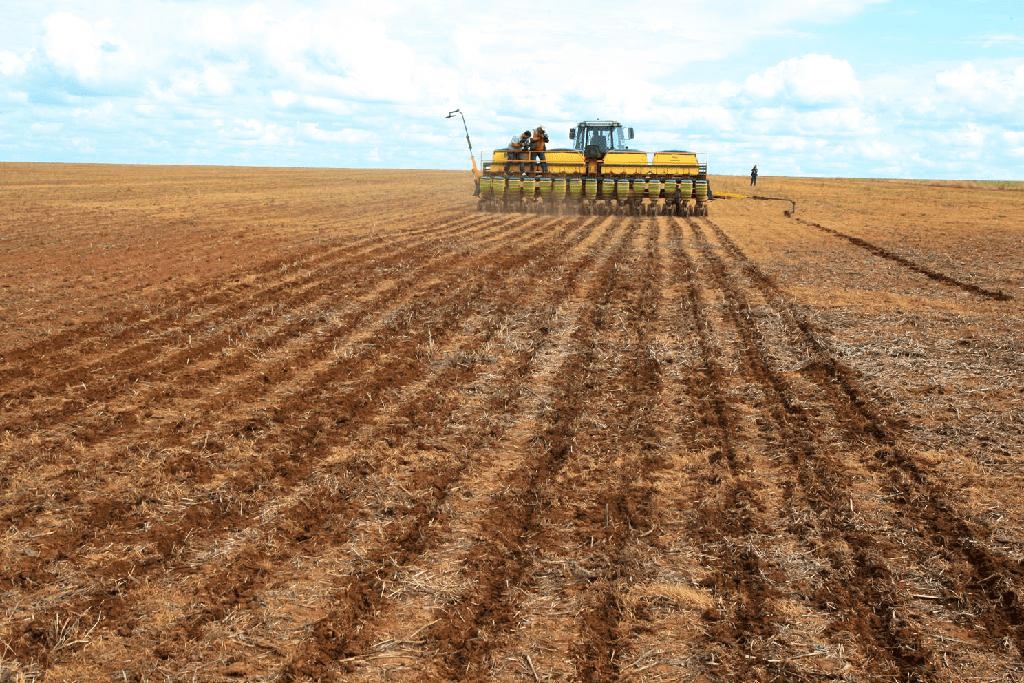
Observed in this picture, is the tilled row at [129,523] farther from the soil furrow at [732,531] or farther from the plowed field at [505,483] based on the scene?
the soil furrow at [732,531]

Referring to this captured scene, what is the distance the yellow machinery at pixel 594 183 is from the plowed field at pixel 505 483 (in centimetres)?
1750

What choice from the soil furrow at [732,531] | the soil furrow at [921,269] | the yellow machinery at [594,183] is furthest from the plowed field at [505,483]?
the yellow machinery at [594,183]

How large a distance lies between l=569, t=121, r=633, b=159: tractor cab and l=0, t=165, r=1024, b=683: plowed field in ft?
70.6

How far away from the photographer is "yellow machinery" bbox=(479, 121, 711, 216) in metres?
31.3

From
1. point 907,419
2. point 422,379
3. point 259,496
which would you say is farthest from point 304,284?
point 907,419

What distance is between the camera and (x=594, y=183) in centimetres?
3169

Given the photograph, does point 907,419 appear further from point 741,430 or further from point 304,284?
point 304,284

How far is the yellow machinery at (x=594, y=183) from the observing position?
103ft

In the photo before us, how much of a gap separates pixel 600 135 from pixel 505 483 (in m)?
30.6

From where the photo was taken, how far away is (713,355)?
1024cm

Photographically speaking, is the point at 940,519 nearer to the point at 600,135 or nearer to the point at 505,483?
the point at 505,483

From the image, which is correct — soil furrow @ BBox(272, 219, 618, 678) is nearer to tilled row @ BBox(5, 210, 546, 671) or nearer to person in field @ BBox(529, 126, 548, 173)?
tilled row @ BBox(5, 210, 546, 671)

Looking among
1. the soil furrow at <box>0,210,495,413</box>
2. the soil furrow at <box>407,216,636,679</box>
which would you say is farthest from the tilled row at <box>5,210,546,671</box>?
the soil furrow at <box>0,210,495,413</box>

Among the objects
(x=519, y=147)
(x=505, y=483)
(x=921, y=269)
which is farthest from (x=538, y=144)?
(x=505, y=483)
